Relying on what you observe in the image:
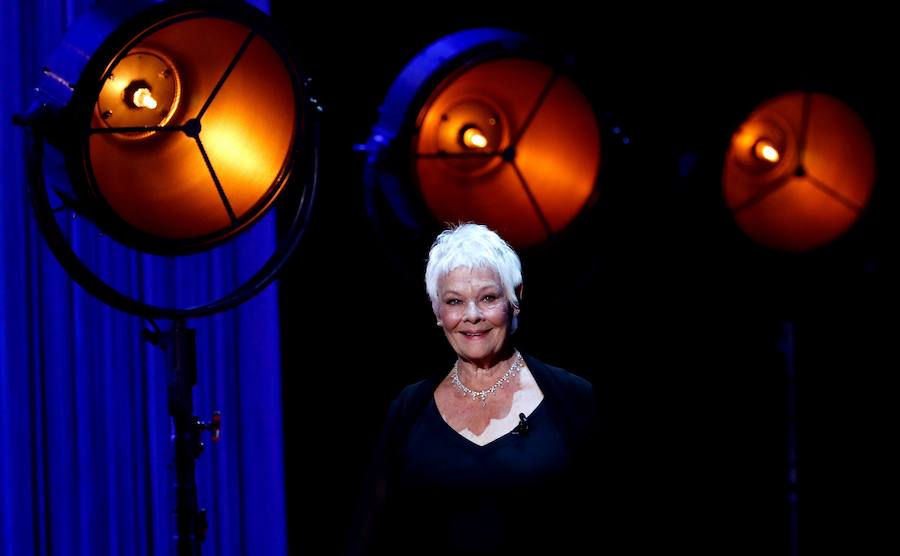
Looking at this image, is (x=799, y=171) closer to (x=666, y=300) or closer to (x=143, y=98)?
(x=666, y=300)

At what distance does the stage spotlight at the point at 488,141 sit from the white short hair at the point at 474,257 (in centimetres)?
12

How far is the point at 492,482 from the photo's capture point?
5.94ft

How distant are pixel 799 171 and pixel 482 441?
1066 mm

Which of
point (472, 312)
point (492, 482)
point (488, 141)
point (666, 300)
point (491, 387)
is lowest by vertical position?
point (492, 482)

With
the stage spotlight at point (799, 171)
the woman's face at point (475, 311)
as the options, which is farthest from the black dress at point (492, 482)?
the stage spotlight at point (799, 171)

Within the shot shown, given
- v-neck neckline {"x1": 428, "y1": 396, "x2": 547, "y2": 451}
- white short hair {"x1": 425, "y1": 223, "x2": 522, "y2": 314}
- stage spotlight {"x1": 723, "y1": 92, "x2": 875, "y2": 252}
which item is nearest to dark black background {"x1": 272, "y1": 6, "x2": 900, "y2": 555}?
stage spotlight {"x1": 723, "y1": 92, "x2": 875, "y2": 252}

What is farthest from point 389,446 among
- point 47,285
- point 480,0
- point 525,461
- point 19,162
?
point 480,0

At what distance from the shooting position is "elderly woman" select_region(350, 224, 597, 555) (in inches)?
71.2

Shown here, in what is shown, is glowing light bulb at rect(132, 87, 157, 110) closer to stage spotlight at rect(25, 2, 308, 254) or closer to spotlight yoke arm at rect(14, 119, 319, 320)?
stage spotlight at rect(25, 2, 308, 254)

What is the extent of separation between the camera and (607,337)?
269cm

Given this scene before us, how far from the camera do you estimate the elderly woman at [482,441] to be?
5.94 ft

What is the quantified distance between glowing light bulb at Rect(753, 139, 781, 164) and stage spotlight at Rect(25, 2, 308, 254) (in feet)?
3.70

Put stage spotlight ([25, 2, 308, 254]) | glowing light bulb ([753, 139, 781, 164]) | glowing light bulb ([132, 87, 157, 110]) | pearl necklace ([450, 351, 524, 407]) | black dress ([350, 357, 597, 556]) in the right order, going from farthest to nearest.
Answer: glowing light bulb ([753, 139, 781, 164]), pearl necklace ([450, 351, 524, 407]), black dress ([350, 357, 597, 556]), glowing light bulb ([132, 87, 157, 110]), stage spotlight ([25, 2, 308, 254])

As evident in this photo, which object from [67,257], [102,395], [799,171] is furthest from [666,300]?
[67,257]
